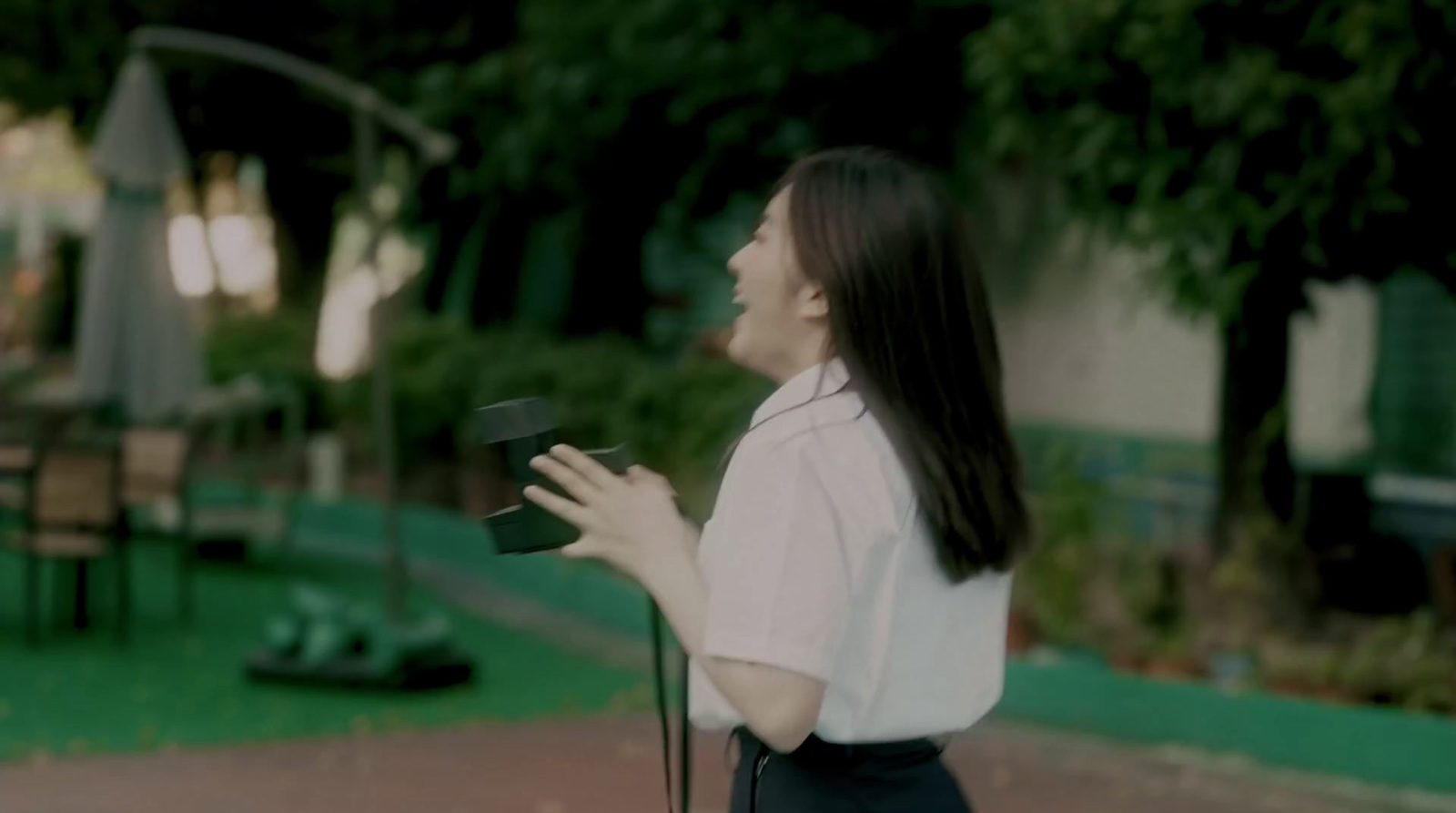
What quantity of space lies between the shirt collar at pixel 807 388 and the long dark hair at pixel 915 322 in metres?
0.02

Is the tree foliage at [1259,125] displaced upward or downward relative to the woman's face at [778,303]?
upward

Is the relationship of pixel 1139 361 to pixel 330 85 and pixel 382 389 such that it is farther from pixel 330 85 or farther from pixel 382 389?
pixel 330 85

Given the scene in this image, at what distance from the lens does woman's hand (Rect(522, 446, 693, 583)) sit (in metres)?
2.38

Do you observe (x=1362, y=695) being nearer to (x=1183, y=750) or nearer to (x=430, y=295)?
(x=1183, y=750)

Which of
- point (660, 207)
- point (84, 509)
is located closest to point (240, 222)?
point (660, 207)

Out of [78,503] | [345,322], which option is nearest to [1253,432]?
[78,503]

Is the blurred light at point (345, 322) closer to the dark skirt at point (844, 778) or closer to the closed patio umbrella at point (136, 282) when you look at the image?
the closed patio umbrella at point (136, 282)

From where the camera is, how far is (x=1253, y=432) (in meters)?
9.62

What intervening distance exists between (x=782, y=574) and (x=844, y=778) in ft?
1.08

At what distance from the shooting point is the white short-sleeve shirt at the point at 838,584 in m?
2.25

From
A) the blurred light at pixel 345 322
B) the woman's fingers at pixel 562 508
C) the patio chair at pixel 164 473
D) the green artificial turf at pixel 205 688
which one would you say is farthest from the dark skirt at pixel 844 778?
the blurred light at pixel 345 322

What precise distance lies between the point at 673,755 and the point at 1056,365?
22.0ft

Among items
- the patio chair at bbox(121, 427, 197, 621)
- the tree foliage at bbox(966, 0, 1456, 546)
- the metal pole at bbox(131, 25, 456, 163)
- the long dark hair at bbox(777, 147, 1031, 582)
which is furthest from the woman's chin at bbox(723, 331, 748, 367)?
the patio chair at bbox(121, 427, 197, 621)

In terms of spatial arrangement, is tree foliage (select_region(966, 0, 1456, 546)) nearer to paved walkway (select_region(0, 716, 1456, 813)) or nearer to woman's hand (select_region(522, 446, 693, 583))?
paved walkway (select_region(0, 716, 1456, 813))
